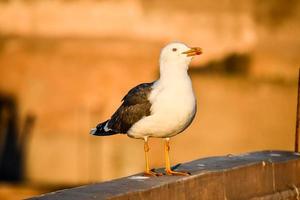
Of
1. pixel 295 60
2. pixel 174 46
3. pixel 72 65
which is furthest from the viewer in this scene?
pixel 72 65

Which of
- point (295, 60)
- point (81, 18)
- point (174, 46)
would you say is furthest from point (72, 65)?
point (174, 46)

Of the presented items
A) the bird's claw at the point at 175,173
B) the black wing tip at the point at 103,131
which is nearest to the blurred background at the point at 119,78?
the black wing tip at the point at 103,131

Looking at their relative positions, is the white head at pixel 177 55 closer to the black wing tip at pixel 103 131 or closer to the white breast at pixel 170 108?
the white breast at pixel 170 108

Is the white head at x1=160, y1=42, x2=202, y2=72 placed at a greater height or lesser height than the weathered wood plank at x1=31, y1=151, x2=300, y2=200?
greater

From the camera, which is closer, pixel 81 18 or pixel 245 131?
pixel 245 131

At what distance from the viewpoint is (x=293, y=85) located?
65.7 ft

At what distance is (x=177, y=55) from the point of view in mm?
8203

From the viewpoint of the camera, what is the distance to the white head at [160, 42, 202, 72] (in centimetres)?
816

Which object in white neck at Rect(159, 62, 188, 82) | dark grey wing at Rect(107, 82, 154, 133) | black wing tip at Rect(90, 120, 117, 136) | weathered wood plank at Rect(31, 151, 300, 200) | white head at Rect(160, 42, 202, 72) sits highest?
white head at Rect(160, 42, 202, 72)

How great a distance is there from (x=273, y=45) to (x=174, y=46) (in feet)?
40.0

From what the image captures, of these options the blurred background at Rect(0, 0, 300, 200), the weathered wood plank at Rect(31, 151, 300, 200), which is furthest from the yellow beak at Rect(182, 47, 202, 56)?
the blurred background at Rect(0, 0, 300, 200)

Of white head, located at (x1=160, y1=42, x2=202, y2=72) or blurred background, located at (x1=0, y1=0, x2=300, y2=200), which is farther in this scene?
blurred background, located at (x1=0, y1=0, x2=300, y2=200)

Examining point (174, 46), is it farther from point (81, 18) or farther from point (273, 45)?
point (81, 18)

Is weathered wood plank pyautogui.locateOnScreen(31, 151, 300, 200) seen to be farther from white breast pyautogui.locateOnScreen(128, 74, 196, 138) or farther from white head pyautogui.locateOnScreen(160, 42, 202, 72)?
white head pyautogui.locateOnScreen(160, 42, 202, 72)
